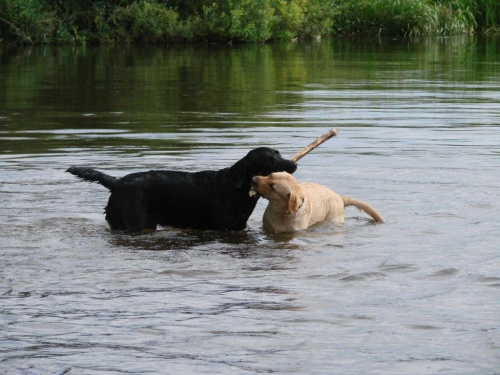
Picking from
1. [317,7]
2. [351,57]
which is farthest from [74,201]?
[317,7]

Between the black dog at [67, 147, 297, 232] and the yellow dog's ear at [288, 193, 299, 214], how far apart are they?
1.01 feet

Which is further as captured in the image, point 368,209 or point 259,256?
point 368,209

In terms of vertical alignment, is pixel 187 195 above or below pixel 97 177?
below

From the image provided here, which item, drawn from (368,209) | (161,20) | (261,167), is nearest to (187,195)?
(261,167)

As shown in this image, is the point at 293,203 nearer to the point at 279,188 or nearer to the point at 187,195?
the point at 279,188

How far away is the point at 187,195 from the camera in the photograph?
928cm

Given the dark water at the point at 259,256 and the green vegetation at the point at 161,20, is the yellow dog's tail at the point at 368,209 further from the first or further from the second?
the green vegetation at the point at 161,20

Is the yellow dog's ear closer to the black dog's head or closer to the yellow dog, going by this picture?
the yellow dog

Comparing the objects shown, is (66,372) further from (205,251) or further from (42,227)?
(42,227)

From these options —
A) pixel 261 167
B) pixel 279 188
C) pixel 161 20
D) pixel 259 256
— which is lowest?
pixel 259 256

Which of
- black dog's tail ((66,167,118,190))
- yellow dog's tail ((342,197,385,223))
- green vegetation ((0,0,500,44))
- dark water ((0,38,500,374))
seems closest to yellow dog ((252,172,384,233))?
yellow dog's tail ((342,197,385,223))

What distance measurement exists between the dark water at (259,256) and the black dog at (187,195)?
0.17 meters

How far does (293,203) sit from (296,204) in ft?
0.14

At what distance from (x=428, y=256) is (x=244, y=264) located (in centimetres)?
145
